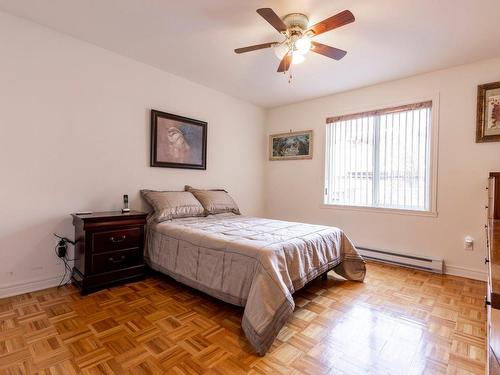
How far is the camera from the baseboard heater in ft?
10.1

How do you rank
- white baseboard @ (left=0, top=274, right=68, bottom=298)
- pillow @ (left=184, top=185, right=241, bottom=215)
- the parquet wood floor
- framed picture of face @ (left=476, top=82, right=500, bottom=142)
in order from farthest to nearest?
pillow @ (left=184, top=185, right=241, bottom=215) < framed picture of face @ (left=476, top=82, right=500, bottom=142) < white baseboard @ (left=0, top=274, right=68, bottom=298) < the parquet wood floor

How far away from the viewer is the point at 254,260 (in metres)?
1.87

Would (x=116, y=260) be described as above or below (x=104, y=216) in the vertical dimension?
below

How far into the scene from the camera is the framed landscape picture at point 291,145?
4.30m

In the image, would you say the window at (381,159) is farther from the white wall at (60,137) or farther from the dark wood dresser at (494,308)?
the white wall at (60,137)

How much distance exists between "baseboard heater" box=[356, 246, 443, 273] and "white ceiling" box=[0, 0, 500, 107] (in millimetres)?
2294

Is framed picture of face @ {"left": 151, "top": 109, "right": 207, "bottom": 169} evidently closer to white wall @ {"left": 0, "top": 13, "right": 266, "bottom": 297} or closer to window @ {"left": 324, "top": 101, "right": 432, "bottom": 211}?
white wall @ {"left": 0, "top": 13, "right": 266, "bottom": 297}

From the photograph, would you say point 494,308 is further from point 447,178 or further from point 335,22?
point 447,178

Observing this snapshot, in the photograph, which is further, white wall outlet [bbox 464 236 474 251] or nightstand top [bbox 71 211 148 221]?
white wall outlet [bbox 464 236 474 251]

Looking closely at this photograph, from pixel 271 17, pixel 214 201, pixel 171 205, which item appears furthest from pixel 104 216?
pixel 271 17

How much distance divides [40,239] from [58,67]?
1.66 metres

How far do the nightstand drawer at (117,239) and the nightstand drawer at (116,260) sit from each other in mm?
53

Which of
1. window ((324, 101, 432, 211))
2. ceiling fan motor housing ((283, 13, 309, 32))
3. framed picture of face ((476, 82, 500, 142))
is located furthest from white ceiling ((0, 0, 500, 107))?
window ((324, 101, 432, 211))

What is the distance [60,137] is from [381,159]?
385 cm
